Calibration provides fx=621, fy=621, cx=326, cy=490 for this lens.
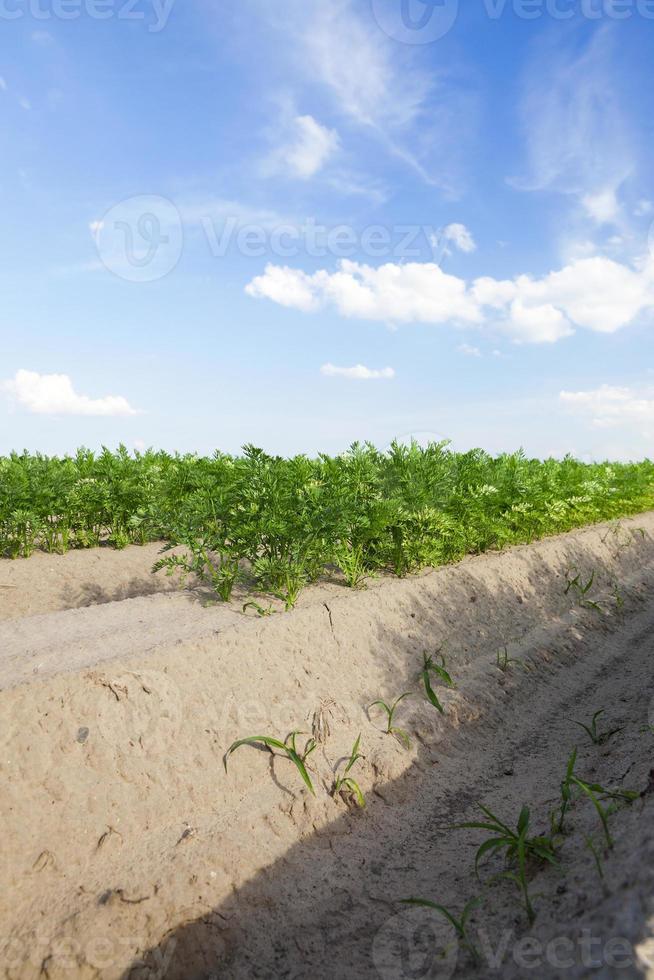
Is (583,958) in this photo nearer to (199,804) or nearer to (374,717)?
(199,804)

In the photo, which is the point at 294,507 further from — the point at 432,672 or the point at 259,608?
the point at 432,672

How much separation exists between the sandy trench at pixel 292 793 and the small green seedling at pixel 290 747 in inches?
3.5

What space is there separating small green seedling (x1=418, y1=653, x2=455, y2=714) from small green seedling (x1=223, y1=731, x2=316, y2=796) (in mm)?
1252

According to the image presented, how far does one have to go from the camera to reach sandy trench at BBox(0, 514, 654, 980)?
294 centimetres

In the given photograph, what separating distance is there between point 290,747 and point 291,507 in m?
2.55

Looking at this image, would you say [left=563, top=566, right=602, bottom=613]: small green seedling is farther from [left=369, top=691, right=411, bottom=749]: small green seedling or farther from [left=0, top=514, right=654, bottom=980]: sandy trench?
[left=369, top=691, right=411, bottom=749]: small green seedling

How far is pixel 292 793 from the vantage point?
4141 millimetres

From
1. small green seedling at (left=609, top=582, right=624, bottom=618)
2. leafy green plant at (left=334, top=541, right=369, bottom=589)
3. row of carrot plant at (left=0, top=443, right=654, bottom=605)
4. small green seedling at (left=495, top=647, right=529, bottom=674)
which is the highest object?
row of carrot plant at (left=0, top=443, right=654, bottom=605)

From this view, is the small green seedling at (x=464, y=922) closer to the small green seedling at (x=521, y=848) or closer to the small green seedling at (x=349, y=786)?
the small green seedling at (x=521, y=848)

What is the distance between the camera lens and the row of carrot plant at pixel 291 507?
641 cm

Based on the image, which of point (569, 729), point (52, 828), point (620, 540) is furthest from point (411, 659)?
point (620, 540)

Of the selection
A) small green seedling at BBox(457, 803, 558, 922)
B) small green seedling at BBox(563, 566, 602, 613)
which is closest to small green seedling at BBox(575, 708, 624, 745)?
small green seedling at BBox(457, 803, 558, 922)

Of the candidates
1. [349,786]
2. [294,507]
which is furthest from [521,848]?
[294,507]

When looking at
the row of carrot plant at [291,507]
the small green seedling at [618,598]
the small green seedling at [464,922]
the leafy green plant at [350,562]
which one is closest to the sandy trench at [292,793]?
the small green seedling at [464,922]
